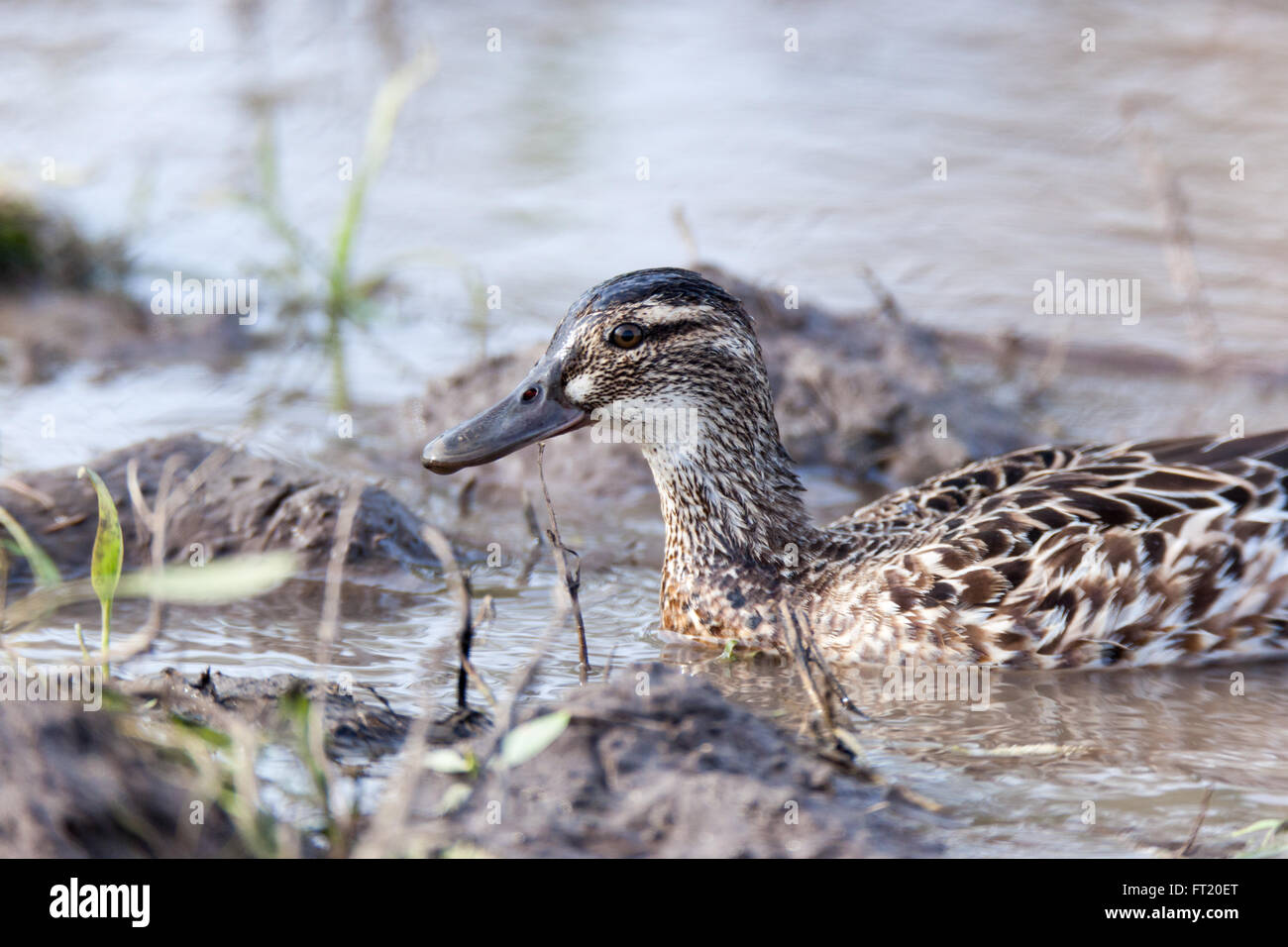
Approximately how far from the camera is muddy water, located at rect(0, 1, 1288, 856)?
5.50 m

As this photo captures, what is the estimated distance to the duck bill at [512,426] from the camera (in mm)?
5875

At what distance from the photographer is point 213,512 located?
265 inches

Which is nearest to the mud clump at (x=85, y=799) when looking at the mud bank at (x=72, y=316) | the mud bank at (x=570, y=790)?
the mud bank at (x=570, y=790)

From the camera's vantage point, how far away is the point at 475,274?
10258 mm

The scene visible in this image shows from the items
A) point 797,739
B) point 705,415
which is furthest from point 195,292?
point 797,739

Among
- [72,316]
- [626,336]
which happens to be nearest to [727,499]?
[626,336]

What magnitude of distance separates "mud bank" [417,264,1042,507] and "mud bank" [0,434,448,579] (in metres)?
1.25

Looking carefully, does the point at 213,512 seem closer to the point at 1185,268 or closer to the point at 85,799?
the point at 85,799

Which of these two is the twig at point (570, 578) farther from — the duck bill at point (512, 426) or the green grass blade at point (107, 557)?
the green grass blade at point (107, 557)

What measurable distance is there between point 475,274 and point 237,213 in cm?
238

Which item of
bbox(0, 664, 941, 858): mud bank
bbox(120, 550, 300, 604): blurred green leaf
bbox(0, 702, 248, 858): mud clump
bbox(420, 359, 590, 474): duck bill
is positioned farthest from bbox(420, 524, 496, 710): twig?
bbox(420, 359, 590, 474): duck bill

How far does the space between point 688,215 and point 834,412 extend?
3461mm
